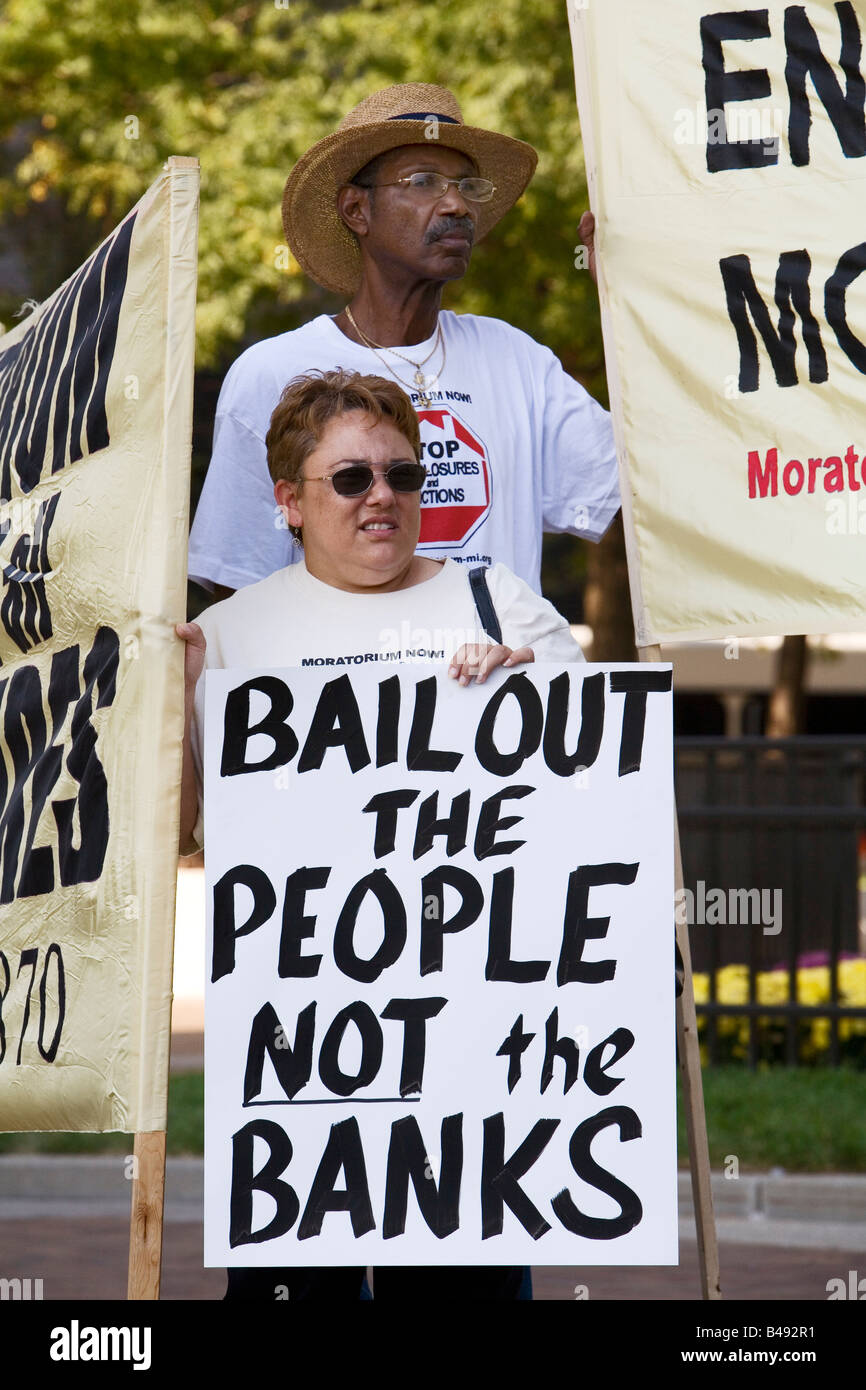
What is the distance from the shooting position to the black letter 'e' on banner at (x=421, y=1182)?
3057 millimetres

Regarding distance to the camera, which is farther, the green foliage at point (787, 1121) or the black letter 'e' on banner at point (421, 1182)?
the green foliage at point (787, 1121)

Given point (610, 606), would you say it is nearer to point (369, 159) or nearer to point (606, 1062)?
point (369, 159)

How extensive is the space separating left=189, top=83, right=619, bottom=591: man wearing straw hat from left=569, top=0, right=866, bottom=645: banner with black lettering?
7.6 inches

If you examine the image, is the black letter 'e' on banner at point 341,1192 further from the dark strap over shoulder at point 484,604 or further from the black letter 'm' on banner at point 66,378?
the black letter 'm' on banner at point 66,378

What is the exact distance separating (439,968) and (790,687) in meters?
12.9

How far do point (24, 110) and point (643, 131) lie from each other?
33.5ft

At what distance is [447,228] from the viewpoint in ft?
11.9

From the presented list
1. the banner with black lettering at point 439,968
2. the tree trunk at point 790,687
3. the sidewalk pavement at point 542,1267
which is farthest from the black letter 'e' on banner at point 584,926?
the tree trunk at point 790,687

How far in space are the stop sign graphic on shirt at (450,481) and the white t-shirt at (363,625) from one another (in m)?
0.35

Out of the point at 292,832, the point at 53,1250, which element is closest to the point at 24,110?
the point at 53,1250

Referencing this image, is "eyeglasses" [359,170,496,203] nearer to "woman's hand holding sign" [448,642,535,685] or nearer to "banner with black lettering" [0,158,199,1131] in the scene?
"banner with black lettering" [0,158,199,1131]

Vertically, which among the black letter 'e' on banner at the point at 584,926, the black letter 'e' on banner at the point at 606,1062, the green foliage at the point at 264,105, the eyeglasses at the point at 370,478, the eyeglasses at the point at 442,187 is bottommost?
the black letter 'e' on banner at the point at 606,1062

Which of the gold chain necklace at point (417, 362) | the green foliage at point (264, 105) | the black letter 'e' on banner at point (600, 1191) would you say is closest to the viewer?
the black letter 'e' on banner at point (600, 1191)

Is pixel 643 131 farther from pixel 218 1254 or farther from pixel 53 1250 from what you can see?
pixel 53 1250
